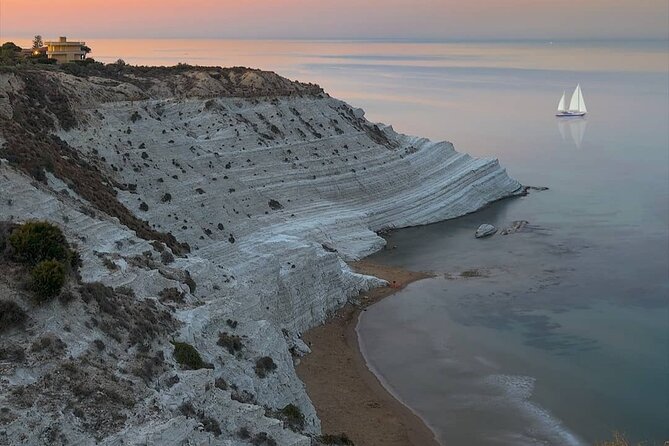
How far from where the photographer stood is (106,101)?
136 ft

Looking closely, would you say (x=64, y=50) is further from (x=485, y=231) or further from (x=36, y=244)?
(x=36, y=244)

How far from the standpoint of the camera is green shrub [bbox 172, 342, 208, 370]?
57.6 feet

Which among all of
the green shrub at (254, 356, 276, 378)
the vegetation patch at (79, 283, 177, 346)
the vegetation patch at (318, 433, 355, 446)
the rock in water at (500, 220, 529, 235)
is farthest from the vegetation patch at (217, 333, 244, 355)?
the rock in water at (500, 220, 529, 235)

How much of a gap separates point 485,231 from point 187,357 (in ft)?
118

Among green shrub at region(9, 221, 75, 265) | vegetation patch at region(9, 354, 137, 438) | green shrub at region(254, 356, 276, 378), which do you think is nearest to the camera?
vegetation patch at region(9, 354, 137, 438)

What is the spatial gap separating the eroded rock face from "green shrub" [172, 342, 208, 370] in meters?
0.30

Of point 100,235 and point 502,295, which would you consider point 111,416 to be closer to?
point 100,235

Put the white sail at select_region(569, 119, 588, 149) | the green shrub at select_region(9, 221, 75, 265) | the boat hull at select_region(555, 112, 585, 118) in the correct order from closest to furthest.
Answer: the green shrub at select_region(9, 221, 75, 265) → the white sail at select_region(569, 119, 588, 149) → the boat hull at select_region(555, 112, 585, 118)

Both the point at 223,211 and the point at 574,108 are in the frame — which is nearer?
the point at 223,211

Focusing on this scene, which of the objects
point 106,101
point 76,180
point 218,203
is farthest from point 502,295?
point 106,101

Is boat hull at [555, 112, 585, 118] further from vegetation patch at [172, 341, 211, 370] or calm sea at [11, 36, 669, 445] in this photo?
vegetation patch at [172, 341, 211, 370]

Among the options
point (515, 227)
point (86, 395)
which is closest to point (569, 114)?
point (515, 227)

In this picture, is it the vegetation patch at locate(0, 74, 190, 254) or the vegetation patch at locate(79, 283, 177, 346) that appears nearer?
the vegetation patch at locate(79, 283, 177, 346)

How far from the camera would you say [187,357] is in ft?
58.3
